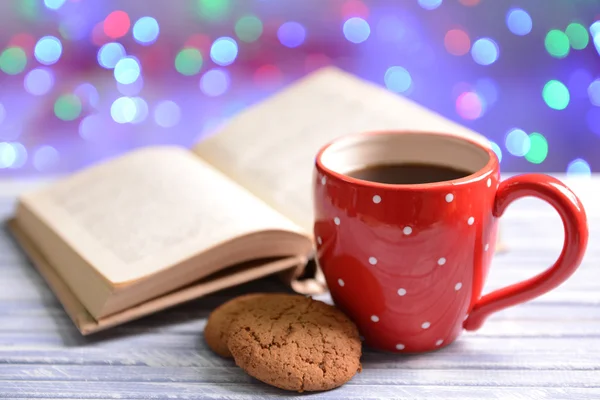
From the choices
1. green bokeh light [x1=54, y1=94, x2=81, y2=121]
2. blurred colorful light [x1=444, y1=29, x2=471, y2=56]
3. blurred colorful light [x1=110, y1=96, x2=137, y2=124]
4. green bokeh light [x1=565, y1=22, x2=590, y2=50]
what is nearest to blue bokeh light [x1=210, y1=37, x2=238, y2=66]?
blurred colorful light [x1=110, y1=96, x2=137, y2=124]

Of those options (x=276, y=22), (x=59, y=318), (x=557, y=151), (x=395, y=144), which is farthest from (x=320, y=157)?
(x=557, y=151)

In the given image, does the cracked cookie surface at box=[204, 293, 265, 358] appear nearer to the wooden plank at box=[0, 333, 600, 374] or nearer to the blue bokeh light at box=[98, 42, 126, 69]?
the wooden plank at box=[0, 333, 600, 374]

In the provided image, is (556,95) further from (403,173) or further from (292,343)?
(292,343)

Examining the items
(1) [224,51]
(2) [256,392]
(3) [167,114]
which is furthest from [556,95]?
(2) [256,392]

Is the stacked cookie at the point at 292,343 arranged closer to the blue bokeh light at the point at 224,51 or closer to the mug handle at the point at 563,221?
the mug handle at the point at 563,221

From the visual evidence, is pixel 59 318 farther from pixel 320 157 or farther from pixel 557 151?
pixel 557 151

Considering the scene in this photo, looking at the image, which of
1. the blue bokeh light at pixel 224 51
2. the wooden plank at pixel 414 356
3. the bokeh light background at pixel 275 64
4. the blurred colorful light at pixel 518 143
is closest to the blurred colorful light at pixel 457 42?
the bokeh light background at pixel 275 64

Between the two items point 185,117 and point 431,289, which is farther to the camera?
point 185,117
